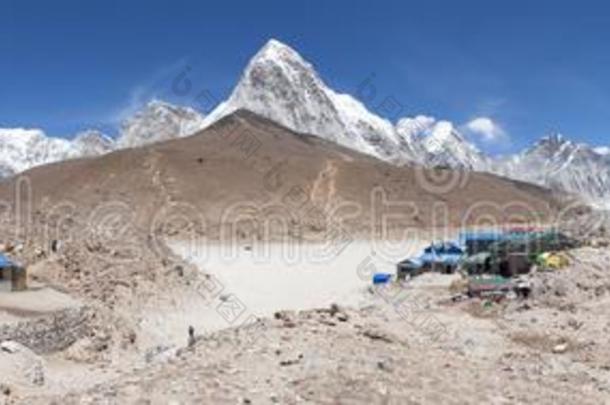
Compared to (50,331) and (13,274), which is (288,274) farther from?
(50,331)

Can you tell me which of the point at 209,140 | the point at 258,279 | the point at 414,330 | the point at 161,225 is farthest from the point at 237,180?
the point at 414,330

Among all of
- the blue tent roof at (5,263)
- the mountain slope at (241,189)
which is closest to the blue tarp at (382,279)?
the blue tent roof at (5,263)

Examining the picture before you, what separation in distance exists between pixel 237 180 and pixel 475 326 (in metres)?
103

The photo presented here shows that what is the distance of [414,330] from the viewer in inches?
1017

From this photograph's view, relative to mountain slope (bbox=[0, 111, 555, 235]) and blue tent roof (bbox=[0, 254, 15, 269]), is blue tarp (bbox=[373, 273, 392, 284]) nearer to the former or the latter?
blue tent roof (bbox=[0, 254, 15, 269])

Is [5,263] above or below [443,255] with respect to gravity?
above

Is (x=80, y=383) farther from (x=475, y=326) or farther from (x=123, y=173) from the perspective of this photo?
(x=123, y=173)

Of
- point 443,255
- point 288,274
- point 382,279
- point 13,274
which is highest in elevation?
point 443,255

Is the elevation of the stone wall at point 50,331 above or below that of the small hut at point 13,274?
below

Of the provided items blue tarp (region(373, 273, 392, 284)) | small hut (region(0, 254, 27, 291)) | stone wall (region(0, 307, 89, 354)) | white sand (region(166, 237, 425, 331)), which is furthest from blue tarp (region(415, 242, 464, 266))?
stone wall (region(0, 307, 89, 354))

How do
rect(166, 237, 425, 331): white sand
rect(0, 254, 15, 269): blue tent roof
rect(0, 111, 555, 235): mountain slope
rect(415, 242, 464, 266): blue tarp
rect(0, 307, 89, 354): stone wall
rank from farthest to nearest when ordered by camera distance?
1. rect(0, 111, 555, 235): mountain slope
2. rect(415, 242, 464, 266): blue tarp
3. rect(166, 237, 425, 331): white sand
4. rect(0, 254, 15, 269): blue tent roof
5. rect(0, 307, 89, 354): stone wall

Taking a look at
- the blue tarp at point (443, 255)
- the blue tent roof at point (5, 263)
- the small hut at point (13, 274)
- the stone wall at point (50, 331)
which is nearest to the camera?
the stone wall at point (50, 331)

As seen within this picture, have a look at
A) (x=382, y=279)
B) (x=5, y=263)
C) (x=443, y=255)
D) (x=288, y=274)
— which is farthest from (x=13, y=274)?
(x=288, y=274)

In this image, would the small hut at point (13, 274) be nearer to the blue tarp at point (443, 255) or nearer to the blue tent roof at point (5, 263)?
the blue tent roof at point (5, 263)
